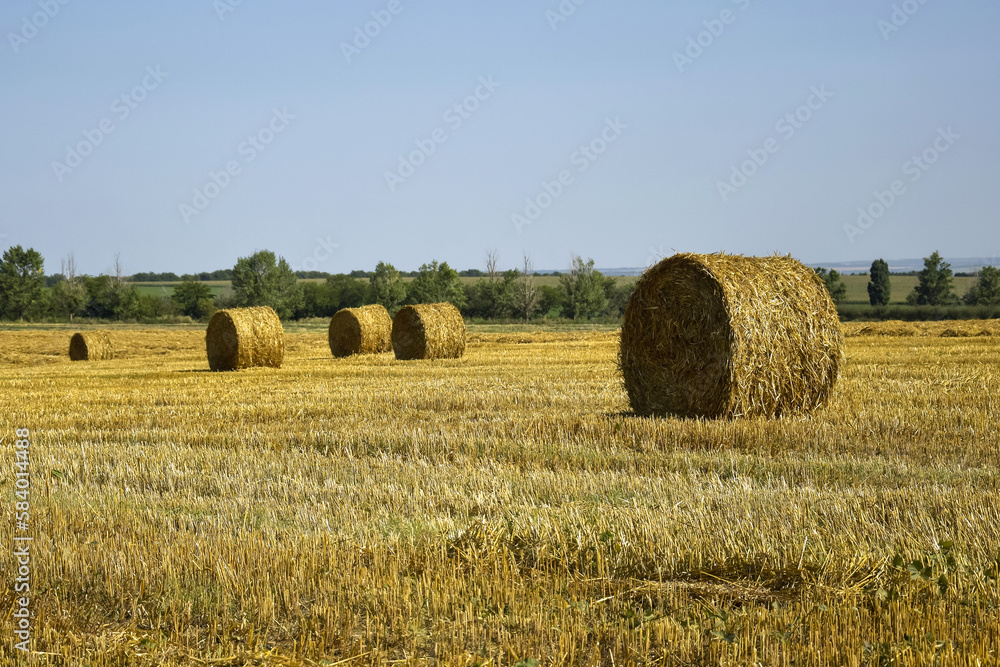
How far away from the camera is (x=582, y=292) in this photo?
68812 mm

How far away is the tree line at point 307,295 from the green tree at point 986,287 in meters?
22.9

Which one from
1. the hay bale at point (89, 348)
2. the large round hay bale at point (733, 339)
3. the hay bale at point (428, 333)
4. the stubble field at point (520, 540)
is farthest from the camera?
the hay bale at point (89, 348)

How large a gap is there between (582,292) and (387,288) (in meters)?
17.1

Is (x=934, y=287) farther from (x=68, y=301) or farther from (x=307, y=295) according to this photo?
(x=68, y=301)

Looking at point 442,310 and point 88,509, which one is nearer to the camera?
point 88,509

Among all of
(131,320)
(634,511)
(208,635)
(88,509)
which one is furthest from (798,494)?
(131,320)

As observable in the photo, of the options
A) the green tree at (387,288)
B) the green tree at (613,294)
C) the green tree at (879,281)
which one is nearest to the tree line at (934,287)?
the green tree at (879,281)

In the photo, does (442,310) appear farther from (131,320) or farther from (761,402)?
(131,320)

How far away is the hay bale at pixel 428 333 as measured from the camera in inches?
882

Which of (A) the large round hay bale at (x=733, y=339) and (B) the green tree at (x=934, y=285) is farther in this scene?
(B) the green tree at (x=934, y=285)

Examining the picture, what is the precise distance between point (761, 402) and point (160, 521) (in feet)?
22.1

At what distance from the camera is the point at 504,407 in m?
11.7

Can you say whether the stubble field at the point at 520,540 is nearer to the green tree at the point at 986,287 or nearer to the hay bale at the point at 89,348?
the hay bale at the point at 89,348

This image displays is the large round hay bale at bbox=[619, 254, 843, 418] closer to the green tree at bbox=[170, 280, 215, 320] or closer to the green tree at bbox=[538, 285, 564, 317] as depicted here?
the green tree at bbox=[538, 285, 564, 317]
